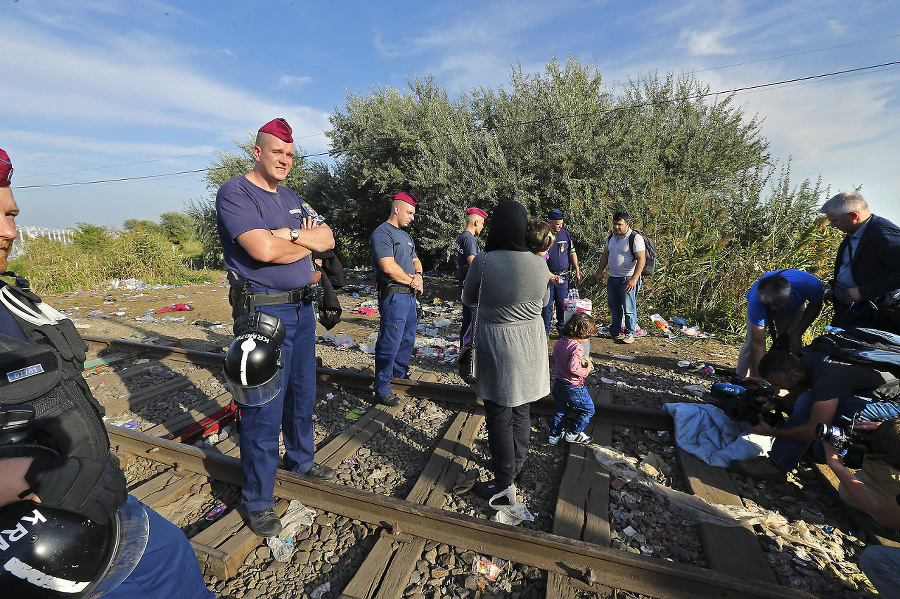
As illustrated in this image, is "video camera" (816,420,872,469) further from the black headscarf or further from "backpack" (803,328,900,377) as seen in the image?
the black headscarf

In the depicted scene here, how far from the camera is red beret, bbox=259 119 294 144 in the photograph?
253 cm

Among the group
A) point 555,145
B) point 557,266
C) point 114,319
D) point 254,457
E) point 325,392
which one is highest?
point 555,145

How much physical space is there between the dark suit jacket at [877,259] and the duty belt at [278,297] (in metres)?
4.75

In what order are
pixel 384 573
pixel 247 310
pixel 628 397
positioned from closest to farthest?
1. pixel 384 573
2. pixel 247 310
3. pixel 628 397

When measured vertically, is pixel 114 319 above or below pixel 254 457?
below

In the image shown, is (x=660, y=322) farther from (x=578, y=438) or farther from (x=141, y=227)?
(x=141, y=227)

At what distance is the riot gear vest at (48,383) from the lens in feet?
3.56

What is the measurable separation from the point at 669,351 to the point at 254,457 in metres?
5.88

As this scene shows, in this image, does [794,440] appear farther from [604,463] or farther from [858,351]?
[604,463]

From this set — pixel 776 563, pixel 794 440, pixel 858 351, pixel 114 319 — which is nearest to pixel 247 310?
pixel 776 563

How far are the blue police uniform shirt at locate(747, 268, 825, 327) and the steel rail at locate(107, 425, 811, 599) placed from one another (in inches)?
113

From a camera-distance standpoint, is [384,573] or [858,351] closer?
[384,573]

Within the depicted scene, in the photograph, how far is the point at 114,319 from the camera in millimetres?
9195

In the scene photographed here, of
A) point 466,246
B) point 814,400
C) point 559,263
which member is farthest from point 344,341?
point 814,400
